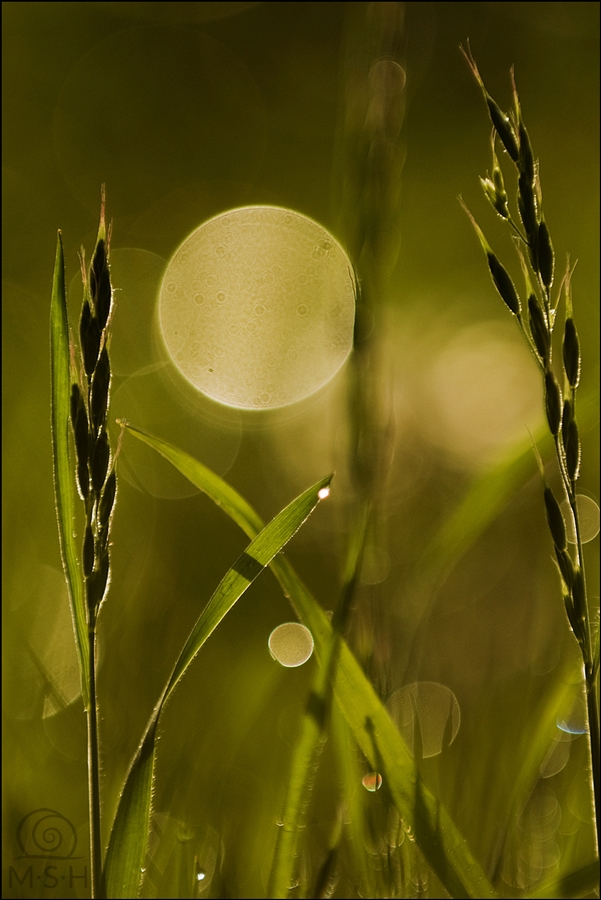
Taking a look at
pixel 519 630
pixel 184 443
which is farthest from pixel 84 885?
pixel 184 443

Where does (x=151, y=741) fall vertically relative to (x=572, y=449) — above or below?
below

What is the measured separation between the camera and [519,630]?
107 cm

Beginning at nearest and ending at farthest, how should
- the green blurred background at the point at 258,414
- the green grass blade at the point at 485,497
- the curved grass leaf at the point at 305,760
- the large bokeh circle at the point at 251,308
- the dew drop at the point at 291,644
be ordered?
the curved grass leaf at the point at 305,760
the green grass blade at the point at 485,497
the green blurred background at the point at 258,414
the dew drop at the point at 291,644
the large bokeh circle at the point at 251,308

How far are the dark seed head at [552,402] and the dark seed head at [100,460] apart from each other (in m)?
0.20

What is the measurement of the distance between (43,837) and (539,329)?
573 millimetres

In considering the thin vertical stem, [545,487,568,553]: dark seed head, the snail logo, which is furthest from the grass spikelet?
the snail logo

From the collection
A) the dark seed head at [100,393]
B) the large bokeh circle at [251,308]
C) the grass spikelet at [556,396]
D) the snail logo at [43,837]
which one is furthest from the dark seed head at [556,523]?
the large bokeh circle at [251,308]

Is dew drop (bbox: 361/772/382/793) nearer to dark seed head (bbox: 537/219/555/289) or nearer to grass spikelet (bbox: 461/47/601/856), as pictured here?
grass spikelet (bbox: 461/47/601/856)

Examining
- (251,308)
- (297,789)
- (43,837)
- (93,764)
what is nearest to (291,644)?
(43,837)

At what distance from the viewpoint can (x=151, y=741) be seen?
1.14ft

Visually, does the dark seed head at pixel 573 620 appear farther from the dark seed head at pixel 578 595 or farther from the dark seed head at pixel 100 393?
the dark seed head at pixel 100 393

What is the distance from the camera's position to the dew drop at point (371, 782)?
1.46ft

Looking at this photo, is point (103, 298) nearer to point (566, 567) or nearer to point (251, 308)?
point (566, 567)

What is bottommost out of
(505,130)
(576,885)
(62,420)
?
(576,885)
